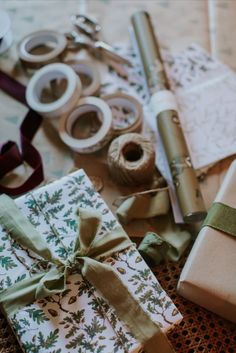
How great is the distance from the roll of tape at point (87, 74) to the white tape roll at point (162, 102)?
9 centimetres

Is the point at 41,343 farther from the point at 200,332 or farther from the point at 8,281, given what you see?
the point at 200,332

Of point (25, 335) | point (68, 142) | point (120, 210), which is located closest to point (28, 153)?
point (68, 142)

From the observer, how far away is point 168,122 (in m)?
0.73

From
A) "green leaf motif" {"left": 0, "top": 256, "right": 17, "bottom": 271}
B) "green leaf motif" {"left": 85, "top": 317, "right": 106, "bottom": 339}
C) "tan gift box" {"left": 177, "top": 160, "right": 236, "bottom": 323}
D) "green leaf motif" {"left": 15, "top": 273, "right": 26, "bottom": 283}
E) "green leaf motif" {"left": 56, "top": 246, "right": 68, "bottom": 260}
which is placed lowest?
"tan gift box" {"left": 177, "top": 160, "right": 236, "bottom": 323}

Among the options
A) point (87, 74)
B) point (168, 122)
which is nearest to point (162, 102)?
point (168, 122)

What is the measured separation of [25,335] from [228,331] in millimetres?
240

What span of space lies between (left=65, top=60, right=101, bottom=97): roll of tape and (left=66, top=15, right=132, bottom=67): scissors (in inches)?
1.4

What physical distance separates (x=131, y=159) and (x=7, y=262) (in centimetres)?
22

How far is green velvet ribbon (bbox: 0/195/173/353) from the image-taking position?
54cm

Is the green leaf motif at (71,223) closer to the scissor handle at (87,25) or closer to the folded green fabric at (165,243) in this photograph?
the folded green fabric at (165,243)

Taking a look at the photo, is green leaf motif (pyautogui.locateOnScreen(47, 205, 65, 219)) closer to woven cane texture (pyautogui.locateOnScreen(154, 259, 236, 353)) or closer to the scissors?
woven cane texture (pyautogui.locateOnScreen(154, 259, 236, 353))

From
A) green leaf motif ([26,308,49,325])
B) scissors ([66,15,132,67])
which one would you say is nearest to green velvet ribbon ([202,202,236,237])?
green leaf motif ([26,308,49,325])

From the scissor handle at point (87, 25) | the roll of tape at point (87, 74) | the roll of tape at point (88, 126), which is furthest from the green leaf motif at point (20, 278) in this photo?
the scissor handle at point (87, 25)

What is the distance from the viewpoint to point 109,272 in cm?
57
